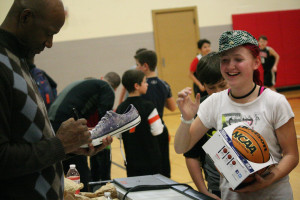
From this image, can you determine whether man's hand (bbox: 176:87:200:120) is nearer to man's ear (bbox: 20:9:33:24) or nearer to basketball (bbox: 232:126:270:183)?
basketball (bbox: 232:126:270:183)

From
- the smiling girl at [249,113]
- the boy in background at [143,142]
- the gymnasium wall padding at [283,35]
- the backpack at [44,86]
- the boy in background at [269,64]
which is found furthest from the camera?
the gymnasium wall padding at [283,35]

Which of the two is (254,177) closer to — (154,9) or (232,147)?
(232,147)

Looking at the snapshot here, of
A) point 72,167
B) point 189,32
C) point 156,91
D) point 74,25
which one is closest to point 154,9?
point 189,32

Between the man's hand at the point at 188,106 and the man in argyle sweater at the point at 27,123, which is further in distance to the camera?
the man's hand at the point at 188,106

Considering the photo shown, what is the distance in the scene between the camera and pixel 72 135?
1.57m

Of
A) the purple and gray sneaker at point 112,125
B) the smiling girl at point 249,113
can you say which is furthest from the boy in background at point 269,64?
the smiling girl at point 249,113

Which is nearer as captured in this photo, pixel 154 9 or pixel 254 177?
pixel 254 177

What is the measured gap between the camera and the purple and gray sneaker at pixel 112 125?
229 cm

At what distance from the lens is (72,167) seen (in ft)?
9.30

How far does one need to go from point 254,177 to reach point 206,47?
724cm

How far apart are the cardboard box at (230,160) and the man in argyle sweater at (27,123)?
662mm

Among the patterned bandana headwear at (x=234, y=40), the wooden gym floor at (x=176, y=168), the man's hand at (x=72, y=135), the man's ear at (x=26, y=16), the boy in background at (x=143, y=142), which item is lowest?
the wooden gym floor at (x=176, y=168)

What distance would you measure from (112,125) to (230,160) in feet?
2.74

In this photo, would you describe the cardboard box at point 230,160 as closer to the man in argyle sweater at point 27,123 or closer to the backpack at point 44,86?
the man in argyle sweater at point 27,123
